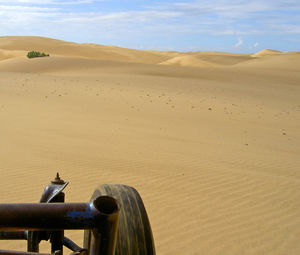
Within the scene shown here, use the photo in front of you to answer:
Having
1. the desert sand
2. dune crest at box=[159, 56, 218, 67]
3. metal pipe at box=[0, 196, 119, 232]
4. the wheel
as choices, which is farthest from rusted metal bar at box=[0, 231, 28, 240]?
dune crest at box=[159, 56, 218, 67]

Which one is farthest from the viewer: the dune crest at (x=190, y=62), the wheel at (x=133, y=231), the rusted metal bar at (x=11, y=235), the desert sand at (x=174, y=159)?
the dune crest at (x=190, y=62)

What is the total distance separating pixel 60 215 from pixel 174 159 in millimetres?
5867

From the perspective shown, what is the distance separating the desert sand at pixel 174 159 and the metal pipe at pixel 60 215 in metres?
2.78

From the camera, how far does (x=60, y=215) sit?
1.13 metres

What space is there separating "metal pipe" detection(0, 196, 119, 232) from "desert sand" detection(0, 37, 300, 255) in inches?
109

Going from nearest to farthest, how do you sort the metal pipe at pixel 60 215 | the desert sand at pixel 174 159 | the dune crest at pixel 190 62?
the metal pipe at pixel 60 215
the desert sand at pixel 174 159
the dune crest at pixel 190 62

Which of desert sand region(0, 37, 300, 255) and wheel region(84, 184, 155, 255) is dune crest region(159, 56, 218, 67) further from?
wheel region(84, 184, 155, 255)

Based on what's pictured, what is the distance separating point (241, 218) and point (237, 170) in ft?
6.26

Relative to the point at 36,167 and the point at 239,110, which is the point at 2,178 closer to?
the point at 36,167

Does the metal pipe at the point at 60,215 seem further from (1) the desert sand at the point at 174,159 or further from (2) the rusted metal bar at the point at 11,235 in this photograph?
(1) the desert sand at the point at 174,159

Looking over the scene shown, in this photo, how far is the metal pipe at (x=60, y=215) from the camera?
3.61 ft

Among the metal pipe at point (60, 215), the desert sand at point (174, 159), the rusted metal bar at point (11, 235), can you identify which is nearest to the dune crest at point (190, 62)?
the desert sand at point (174, 159)

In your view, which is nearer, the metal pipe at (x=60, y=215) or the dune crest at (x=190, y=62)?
the metal pipe at (x=60, y=215)

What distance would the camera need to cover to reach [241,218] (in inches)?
181
